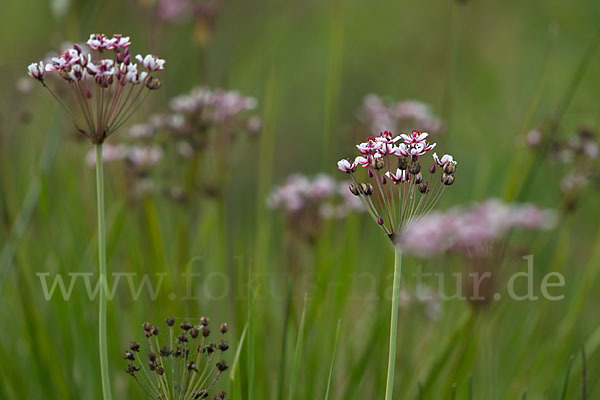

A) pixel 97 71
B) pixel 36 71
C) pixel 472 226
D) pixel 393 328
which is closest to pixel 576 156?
pixel 472 226

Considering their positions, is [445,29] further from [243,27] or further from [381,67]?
[243,27]

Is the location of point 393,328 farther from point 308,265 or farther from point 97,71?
point 308,265

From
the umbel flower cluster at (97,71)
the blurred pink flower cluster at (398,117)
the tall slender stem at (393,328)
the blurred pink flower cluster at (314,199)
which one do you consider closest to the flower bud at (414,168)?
the tall slender stem at (393,328)

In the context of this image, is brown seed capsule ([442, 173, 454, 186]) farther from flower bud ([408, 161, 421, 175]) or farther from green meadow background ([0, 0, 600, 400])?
green meadow background ([0, 0, 600, 400])

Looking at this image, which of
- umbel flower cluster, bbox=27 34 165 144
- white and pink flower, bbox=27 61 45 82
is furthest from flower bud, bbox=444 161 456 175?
white and pink flower, bbox=27 61 45 82

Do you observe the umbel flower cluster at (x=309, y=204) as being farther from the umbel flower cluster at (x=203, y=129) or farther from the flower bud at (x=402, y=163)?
the flower bud at (x=402, y=163)

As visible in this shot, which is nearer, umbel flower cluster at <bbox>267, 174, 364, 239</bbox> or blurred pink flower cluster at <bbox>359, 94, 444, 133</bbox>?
umbel flower cluster at <bbox>267, 174, 364, 239</bbox>

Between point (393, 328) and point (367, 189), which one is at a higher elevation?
point (367, 189)

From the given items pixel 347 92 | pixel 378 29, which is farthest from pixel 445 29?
pixel 347 92
